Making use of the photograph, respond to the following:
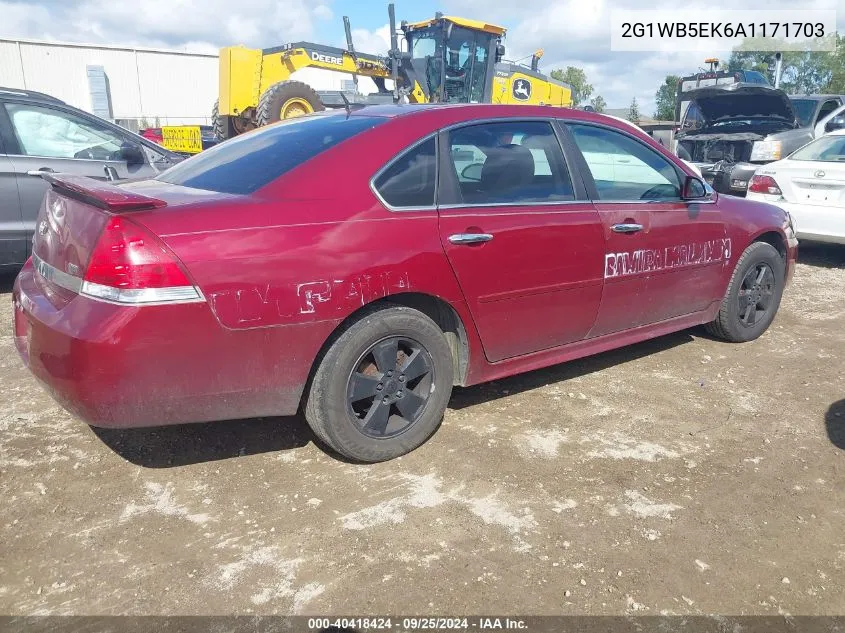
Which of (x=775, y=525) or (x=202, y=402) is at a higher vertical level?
(x=202, y=402)

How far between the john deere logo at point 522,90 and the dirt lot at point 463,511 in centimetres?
1217

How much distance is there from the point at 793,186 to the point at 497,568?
21.6ft

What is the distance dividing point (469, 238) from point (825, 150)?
6.33 meters

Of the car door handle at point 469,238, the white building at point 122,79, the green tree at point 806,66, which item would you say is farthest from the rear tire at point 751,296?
the green tree at point 806,66


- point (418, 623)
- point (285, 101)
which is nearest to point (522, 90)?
point (285, 101)

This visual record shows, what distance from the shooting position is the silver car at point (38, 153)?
5.54 m

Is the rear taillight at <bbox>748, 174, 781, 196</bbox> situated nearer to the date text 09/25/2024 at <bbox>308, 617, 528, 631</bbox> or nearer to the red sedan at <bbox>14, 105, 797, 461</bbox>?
the red sedan at <bbox>14, 105, 797, 461</bbox>

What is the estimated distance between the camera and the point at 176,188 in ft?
10.1

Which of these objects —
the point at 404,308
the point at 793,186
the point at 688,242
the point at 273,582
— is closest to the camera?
the point at 273,582

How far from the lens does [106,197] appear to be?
253cm

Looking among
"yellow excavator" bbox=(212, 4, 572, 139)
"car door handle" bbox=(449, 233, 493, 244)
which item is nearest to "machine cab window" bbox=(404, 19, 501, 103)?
"yellow excavator" bbox=(212, 4, 572, 139)

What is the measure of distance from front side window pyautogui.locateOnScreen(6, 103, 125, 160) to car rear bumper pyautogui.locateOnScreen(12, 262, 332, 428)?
3501mm

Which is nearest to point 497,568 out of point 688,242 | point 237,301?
point 237,301

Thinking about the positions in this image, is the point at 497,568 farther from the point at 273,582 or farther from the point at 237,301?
the point at 237,301
